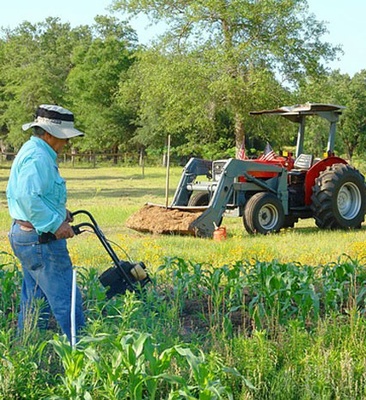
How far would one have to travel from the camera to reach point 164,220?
12594 mm

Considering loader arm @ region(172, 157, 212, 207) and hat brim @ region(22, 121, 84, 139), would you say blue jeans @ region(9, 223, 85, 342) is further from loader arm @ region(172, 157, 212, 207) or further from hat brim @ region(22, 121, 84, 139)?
loader arm @ region(172, 157, 212, 207)

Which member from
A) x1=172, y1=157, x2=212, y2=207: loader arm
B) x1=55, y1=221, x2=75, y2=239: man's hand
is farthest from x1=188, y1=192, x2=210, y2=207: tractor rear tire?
x1=55, y1=221, x2=75, y2=239: man's hand

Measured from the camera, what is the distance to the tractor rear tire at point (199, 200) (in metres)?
13.6

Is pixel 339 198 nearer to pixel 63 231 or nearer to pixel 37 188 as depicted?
pixel 63 231

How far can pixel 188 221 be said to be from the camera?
1226 cm

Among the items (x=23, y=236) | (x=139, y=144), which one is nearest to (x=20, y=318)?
(x=23, y=236)

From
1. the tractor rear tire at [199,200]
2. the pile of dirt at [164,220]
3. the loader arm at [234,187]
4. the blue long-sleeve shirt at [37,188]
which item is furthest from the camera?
the tractor rear tire at [199,200]

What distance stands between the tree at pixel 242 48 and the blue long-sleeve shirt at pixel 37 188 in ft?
77.5

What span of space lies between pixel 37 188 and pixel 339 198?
9726 millimetres

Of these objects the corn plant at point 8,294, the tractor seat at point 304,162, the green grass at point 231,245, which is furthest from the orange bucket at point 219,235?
the corn plant at point 8,294

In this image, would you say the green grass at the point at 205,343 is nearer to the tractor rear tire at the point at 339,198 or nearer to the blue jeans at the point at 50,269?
the blue jeans at the point at 50,269

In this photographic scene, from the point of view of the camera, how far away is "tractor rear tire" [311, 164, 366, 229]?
13.2m

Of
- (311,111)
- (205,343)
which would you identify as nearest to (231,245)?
(311,111)

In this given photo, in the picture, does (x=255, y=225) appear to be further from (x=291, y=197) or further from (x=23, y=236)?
(x=23, y=236)
